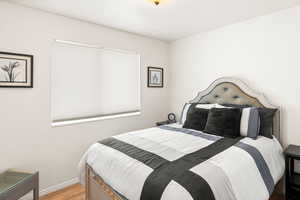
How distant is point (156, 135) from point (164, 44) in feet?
7.19

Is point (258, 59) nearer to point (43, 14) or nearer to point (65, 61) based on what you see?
point (65, 61)


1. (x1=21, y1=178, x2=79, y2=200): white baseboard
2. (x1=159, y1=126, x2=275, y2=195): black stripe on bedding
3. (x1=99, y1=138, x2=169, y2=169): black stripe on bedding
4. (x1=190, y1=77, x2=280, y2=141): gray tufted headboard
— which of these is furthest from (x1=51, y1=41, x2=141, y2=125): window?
(x1=159, y1=126, x2=275, y2=195): black stripe on bedding

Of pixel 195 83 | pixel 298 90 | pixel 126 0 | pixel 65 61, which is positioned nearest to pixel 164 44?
pixel 195 83

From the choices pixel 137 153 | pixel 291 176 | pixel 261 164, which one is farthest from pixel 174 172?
pixel 291 176

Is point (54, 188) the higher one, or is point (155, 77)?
point (155, 77)

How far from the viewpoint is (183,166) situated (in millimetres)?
1339

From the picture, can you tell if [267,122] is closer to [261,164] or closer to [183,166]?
[261,164]

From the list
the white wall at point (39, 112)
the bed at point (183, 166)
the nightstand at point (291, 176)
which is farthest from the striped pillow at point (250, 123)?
the white wall at point (39, 112)

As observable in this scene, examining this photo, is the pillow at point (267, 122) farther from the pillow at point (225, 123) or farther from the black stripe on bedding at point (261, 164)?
the black stripe on bedding at point (261, 164)

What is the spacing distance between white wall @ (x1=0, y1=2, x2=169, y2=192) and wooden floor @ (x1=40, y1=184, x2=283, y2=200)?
14cm

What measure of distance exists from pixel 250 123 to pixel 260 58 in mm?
972

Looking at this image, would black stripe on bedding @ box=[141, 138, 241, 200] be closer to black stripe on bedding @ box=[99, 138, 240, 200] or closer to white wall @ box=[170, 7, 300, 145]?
black stripe on bedding @ box=[99, 138, 240, 200]

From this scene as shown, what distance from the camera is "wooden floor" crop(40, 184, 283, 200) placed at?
7.27 ft

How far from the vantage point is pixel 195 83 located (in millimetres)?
3281
